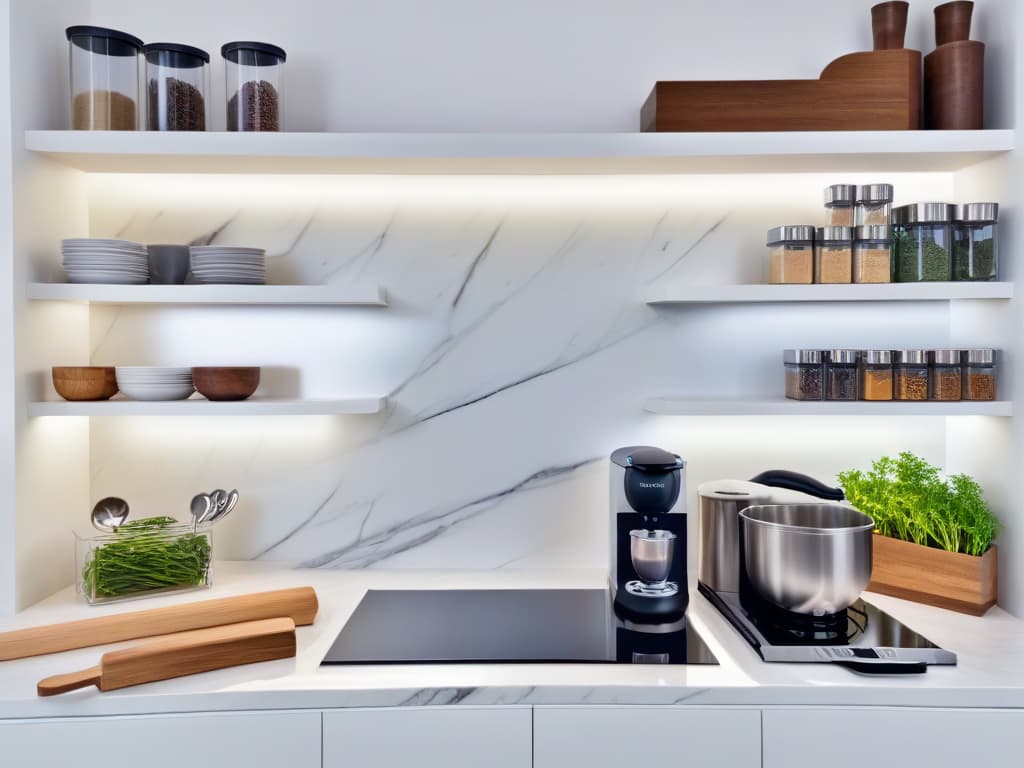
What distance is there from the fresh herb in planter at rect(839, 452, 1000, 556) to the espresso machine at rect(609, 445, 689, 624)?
0.47m

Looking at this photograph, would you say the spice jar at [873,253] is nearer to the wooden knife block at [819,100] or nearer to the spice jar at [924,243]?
the spice jar at [924,243]

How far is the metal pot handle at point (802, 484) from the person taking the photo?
5.19ft

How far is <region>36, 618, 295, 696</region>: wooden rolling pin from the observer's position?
123 centimetres

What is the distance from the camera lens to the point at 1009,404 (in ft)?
5.29

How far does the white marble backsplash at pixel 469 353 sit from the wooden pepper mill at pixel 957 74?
9.0 inches

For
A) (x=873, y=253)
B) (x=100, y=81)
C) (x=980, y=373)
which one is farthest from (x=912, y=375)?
(x=100, y=81)

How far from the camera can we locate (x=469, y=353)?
6.21 ft

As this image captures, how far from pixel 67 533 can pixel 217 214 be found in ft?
2.68

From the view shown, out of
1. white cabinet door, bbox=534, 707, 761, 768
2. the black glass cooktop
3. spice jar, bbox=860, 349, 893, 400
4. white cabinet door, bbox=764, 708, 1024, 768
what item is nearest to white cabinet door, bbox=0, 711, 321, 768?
the black glass cooktop

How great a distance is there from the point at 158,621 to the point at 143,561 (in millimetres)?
240

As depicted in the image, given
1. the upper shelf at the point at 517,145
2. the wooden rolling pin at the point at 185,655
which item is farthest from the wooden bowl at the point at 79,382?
the wooden rolling pin at the point at 185,655

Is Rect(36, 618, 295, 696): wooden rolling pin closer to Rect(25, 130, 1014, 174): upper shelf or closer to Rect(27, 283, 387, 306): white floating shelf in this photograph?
Rect(27, 283, 387, 306): white floating shelf

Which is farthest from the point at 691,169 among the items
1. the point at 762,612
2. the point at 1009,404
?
the point at 762,612

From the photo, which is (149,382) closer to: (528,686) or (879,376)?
(528,686)
